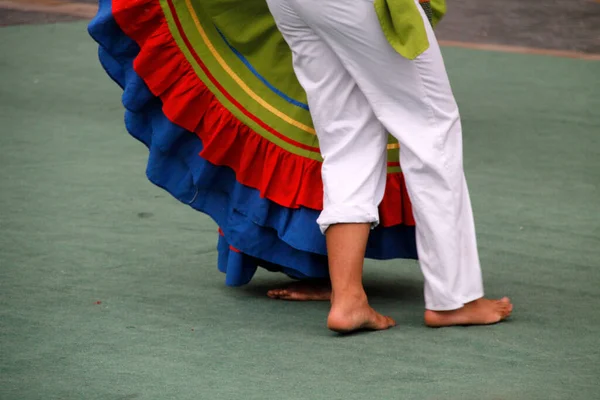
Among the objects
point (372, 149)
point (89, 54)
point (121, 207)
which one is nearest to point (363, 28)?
point (372, 149)

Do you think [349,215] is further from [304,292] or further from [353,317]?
[304,292]

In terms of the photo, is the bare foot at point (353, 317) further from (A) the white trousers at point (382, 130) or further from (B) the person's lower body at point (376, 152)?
(A) the white trousers at point (382, 130)

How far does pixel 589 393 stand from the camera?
268 cm

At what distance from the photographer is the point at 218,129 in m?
3.46

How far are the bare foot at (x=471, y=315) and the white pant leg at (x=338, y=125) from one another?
30 cm

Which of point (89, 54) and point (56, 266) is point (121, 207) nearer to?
point (56, 266)

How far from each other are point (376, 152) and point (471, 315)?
19.8 inches

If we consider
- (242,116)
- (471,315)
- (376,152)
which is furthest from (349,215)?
(242,116)

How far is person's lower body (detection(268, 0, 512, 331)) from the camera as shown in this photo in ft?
10.2

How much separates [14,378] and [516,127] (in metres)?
3.68

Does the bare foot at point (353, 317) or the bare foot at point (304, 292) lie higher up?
the bare foot at point (353, 317)

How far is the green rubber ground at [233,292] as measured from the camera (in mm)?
2789

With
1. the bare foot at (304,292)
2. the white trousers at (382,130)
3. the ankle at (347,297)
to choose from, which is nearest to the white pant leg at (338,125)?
the white trousers at (382,130)

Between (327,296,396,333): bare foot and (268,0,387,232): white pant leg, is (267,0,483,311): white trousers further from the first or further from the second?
(327,296,396,333): bare foot
